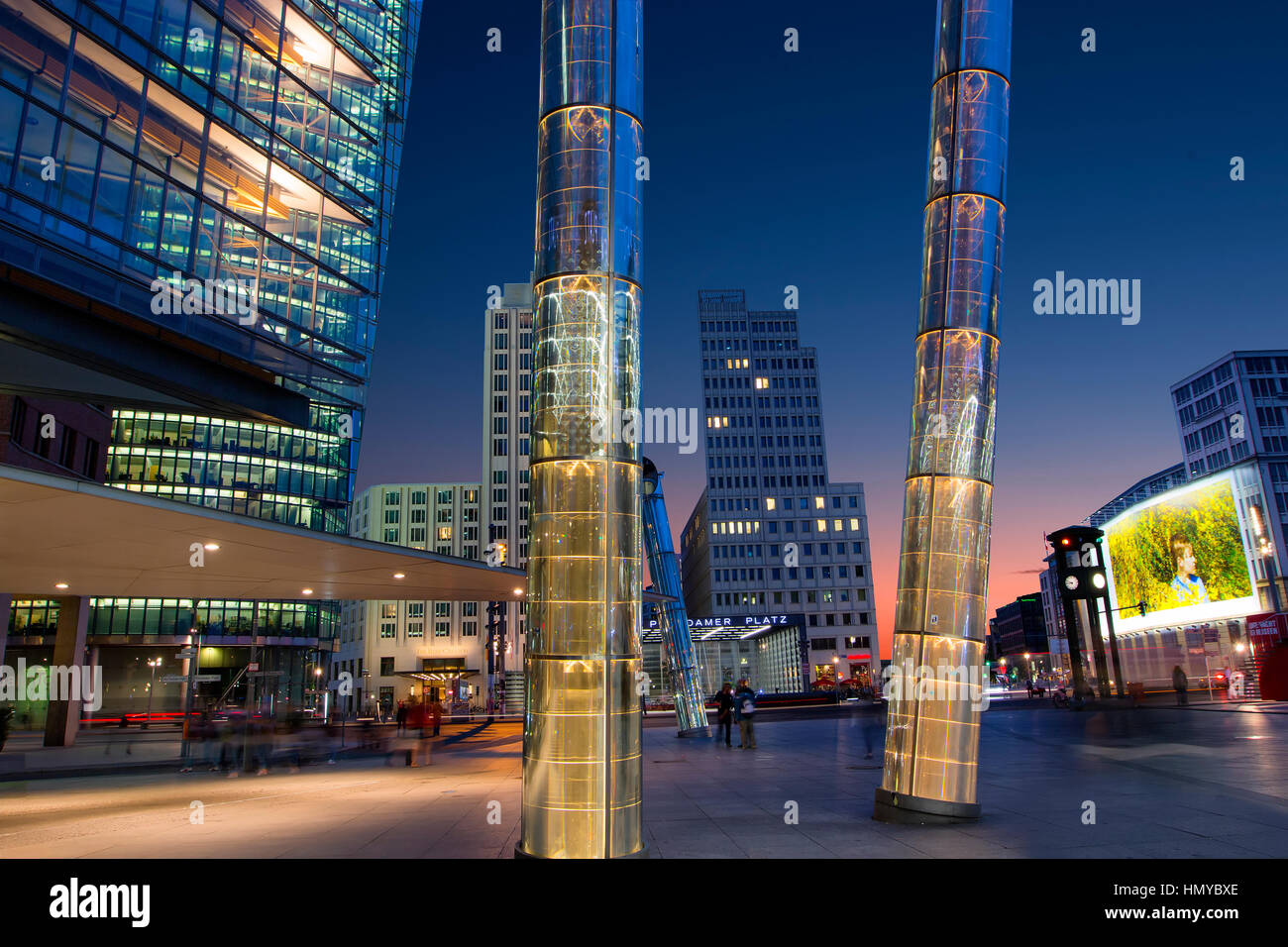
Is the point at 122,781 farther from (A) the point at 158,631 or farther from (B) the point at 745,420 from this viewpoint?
(B) the point at 745,420

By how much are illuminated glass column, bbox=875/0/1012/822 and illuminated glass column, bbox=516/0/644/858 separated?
4524mm

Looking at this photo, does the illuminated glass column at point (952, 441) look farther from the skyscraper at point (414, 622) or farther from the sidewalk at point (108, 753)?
the skyscraper at point (414, 622)

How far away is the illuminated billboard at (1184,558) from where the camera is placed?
75.3 meters

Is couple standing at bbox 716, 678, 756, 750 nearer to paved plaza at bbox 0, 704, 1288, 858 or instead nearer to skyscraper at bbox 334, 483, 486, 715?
paved plaza at bbox 0, 704, 1288, 858

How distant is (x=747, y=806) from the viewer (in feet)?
40.8

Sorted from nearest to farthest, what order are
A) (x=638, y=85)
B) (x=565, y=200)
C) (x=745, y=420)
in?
(x=565, y=200)
(x=638, y=85)
(x=745, y=420)

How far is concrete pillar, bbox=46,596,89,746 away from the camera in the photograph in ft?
111

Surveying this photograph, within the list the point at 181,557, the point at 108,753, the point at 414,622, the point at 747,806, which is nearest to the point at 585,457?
the point at 747,806

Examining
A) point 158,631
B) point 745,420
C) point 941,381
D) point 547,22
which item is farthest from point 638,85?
point 745,420

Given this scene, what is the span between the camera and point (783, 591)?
120m

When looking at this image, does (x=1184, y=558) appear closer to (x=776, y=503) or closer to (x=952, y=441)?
(x=776, y=503)

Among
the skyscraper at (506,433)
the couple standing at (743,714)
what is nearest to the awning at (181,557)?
the couple standing at (743,714)

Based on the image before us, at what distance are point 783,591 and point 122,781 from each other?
346 feet
